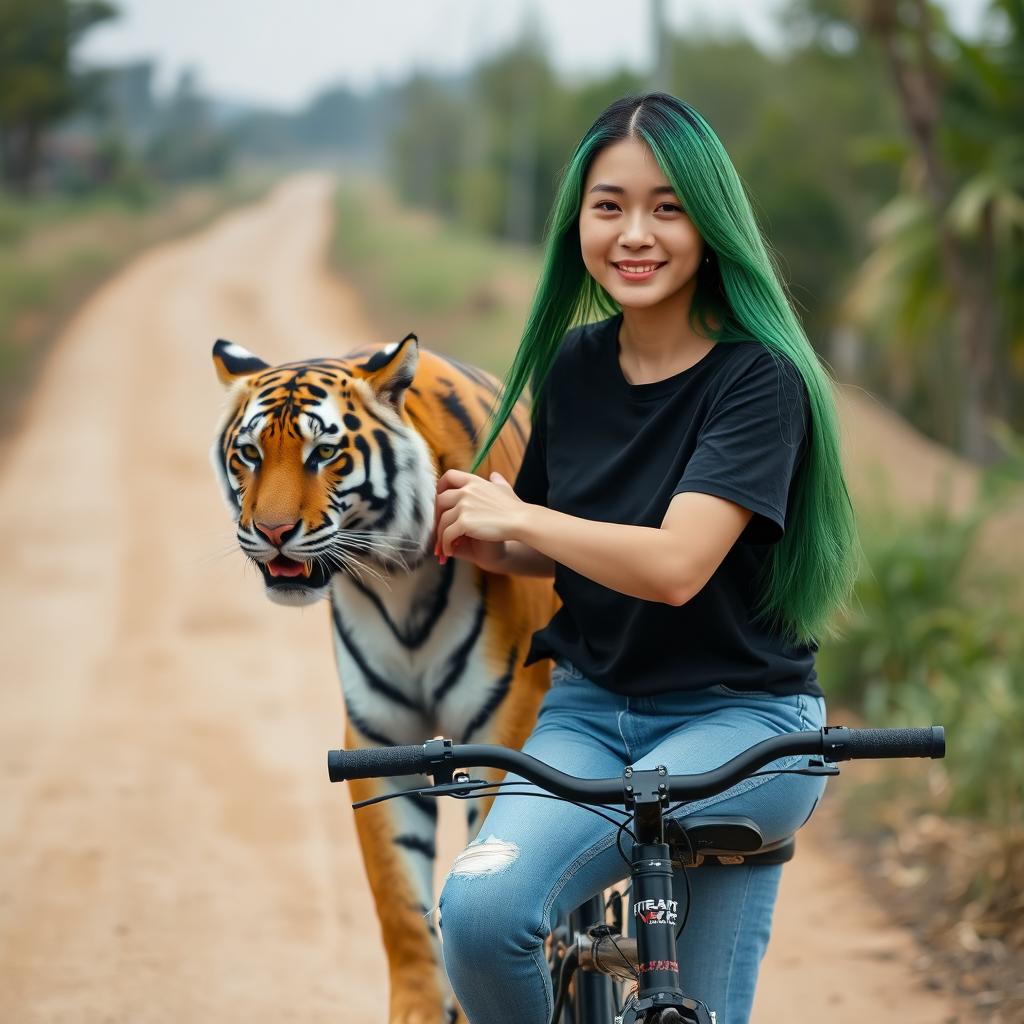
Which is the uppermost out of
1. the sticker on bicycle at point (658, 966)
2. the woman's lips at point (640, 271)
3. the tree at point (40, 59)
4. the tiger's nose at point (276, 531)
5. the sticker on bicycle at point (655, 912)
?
the tree at point (40, 59)

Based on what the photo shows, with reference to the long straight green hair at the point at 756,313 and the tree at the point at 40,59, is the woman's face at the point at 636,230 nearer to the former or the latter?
the long straight green hair at the point at 756,313

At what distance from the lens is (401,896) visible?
297 cm

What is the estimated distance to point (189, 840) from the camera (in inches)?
220

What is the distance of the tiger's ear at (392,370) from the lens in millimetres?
2723

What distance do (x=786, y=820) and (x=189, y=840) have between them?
383 centimetres

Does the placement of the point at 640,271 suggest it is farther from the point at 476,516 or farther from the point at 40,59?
the point at 40,59

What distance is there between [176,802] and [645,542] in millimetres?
4353

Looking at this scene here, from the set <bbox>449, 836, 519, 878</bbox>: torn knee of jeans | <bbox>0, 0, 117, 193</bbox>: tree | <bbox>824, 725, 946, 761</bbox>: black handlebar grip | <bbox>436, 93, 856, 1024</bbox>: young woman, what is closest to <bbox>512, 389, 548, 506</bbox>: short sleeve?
<bbox>436, 93, 856, 1024</bbox>: young woman

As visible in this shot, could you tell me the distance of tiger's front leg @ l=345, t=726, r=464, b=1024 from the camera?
116 inches

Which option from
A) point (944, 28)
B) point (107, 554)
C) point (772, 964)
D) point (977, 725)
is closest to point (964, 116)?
point (944, 28)

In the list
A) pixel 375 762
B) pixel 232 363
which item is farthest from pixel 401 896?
pixel 232 363

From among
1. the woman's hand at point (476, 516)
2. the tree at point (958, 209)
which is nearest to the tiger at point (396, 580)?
the woman's hand at point (476, 516)

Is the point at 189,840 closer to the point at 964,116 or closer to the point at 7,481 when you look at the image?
the point at 7,481

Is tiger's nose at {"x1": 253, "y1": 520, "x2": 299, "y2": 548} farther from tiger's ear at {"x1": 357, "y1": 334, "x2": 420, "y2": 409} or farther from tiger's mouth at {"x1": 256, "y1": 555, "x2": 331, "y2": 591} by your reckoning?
tiger's ear at {"x1": 357, "y1": 334, "x2": 420, "y2": 409}
